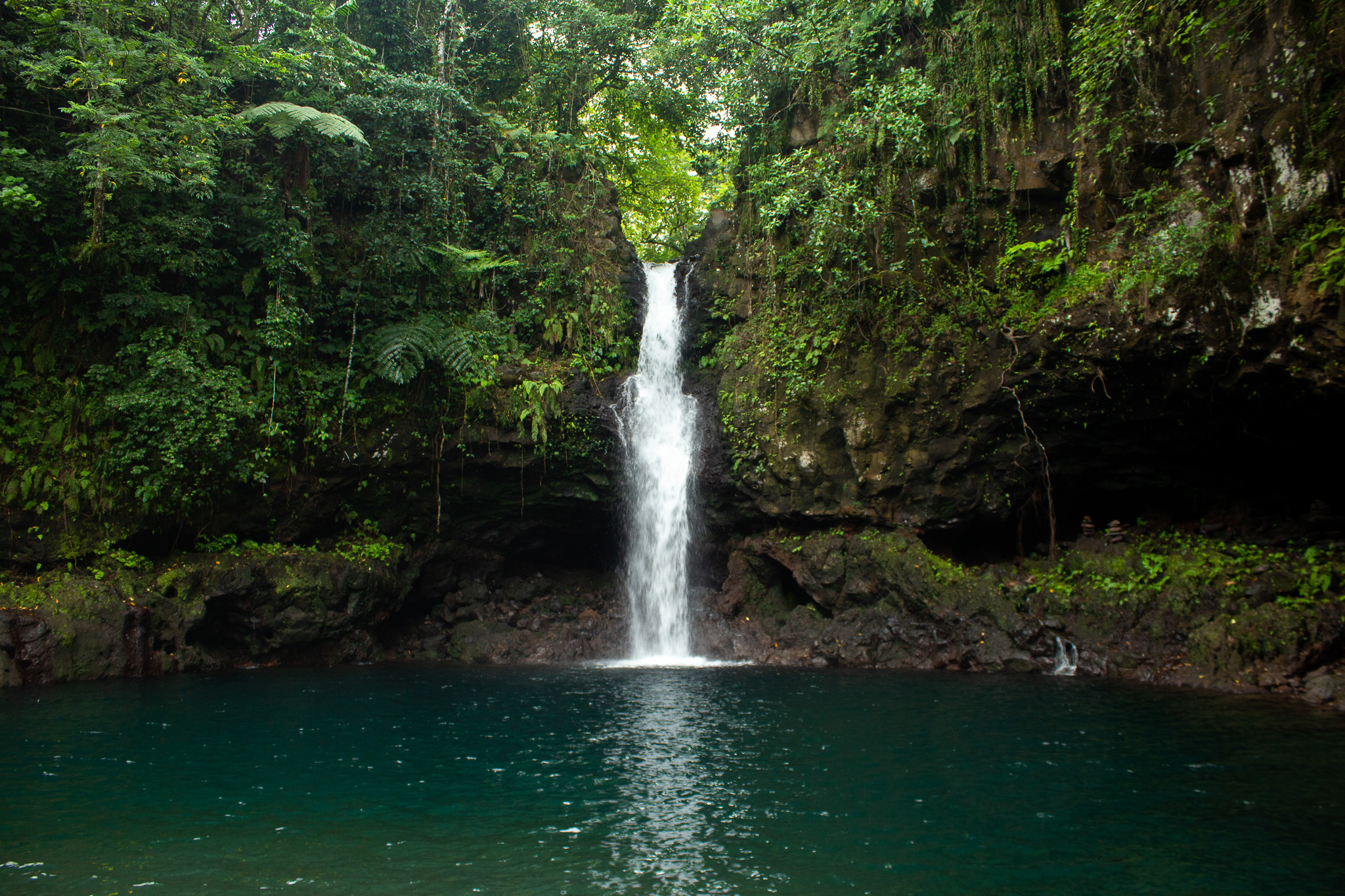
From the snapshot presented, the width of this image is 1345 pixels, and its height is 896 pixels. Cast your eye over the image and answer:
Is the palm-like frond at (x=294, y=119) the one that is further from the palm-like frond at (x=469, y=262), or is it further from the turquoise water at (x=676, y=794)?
the turquoise water at (x=676, y=794)

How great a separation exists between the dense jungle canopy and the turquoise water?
5281 millimetres

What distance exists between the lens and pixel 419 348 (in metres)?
14.5

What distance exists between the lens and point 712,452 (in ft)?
51.4

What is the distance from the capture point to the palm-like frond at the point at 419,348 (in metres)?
14.0

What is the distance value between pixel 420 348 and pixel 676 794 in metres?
10.9

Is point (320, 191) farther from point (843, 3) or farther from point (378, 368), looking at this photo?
point (843, 3)

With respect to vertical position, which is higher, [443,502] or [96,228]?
[96,228]

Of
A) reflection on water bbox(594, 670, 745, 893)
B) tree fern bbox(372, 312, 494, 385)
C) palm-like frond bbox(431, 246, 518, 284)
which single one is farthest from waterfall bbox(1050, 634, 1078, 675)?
palm-like frond bbox(431, 246, 518, 284)

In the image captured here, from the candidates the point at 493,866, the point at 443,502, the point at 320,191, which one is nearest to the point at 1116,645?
the point at 493,866

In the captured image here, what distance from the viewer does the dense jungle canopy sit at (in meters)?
11.5

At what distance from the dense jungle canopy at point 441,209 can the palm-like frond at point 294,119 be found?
69 millimetres

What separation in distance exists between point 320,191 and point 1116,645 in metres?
16.8

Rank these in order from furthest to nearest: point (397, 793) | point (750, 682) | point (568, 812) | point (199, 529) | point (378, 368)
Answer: point (378, 368) < point (199, 529) < point (750, 682) < point (397, 793) < point (568, 812)

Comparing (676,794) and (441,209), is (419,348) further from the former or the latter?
(676,794)
